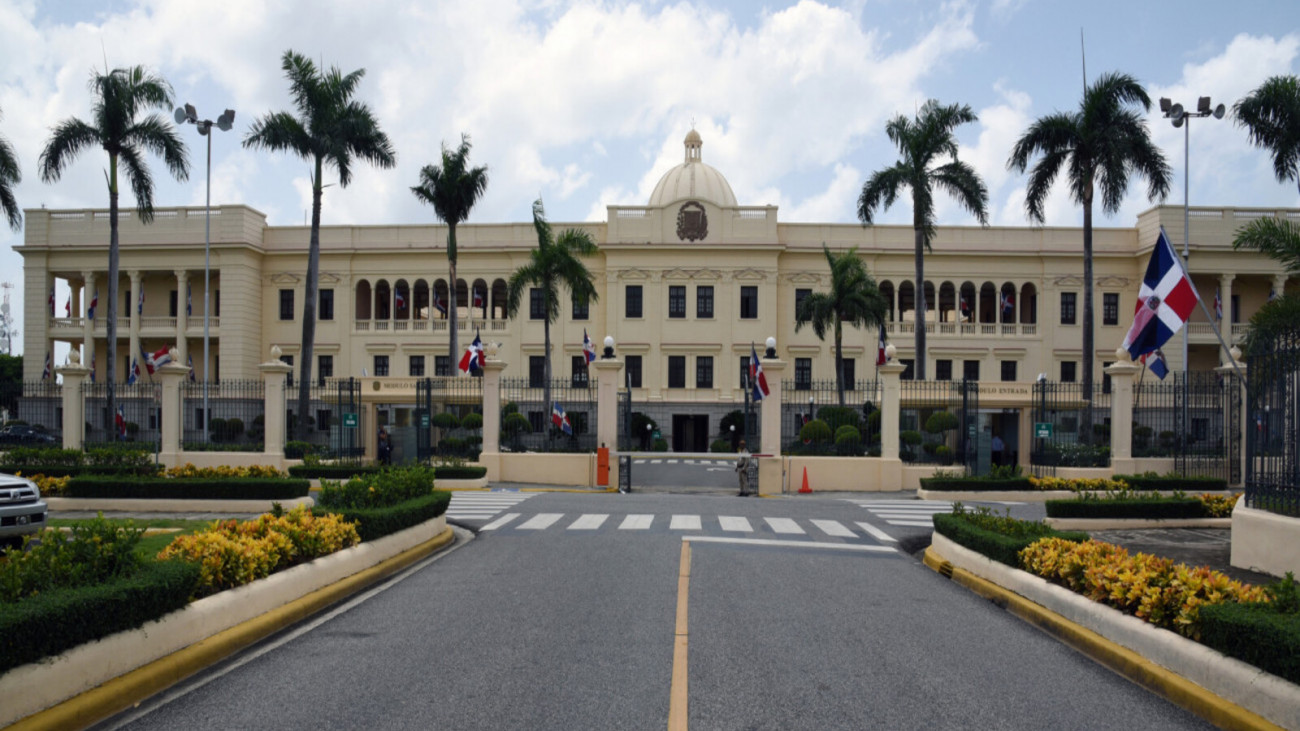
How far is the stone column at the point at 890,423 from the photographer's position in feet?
82.5

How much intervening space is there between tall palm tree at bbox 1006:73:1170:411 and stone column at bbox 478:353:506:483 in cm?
2062

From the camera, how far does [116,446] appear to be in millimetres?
24562

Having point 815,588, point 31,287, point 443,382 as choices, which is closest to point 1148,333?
point 815,588

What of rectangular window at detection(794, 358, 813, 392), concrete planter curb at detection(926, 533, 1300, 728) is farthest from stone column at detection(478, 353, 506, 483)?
rectangular window at detection(794, 358, 813, 392)

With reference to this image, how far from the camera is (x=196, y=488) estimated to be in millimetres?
18188

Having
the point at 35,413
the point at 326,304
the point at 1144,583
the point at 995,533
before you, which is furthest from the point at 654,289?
the point at 1144,583

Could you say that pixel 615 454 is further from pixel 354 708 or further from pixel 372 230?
pixel 372 230

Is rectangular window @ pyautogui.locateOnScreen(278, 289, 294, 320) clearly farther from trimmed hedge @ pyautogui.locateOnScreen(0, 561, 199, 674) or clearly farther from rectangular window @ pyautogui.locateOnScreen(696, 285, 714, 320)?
trimmed hedge @ pyautogui.locateOnScreen(0, 561, 199, 674)

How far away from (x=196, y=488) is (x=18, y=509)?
660 cm

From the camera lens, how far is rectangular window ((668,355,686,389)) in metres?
50.0

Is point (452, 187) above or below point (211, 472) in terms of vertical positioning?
above

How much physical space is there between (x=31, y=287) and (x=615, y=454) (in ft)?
144

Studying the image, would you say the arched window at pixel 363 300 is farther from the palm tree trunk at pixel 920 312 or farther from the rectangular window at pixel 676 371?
the palm tree trunk at pixel 920 312

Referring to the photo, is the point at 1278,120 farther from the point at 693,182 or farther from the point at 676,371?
the point at 693,182
